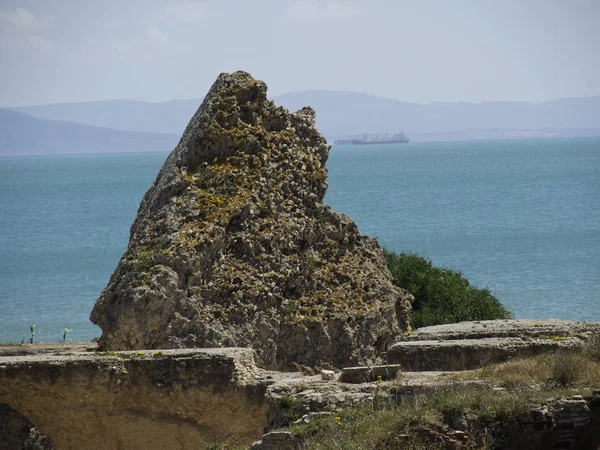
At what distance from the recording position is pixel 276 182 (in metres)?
16.7

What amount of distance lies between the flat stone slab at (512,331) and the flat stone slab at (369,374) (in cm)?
247

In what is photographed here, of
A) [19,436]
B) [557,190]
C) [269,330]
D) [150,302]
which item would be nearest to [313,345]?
[269,330]

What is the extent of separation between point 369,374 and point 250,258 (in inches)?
150

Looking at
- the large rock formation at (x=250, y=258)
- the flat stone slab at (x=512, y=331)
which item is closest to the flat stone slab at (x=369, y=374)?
the flat stone slab at (x=512, y=331)

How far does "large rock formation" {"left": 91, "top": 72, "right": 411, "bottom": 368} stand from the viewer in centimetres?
1512

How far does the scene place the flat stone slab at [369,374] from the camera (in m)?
12.4

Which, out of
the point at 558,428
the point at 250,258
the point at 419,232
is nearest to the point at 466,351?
the point at 558,428

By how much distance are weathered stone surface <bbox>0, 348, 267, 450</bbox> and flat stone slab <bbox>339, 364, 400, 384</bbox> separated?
1243mm

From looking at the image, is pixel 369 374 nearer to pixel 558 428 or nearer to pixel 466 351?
pixel 466 351

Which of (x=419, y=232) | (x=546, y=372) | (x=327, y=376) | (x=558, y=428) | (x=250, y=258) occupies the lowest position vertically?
(x=419, y=232)

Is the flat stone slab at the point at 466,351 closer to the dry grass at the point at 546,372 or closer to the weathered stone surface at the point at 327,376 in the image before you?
the dry grass at the point at 546,372

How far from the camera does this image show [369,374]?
12.5 metres

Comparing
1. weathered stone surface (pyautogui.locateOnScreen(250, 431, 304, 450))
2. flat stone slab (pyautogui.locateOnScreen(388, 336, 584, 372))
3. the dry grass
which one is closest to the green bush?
flat stone slab (pyautogui.locateOnScreen(388, 336, 584, 372))

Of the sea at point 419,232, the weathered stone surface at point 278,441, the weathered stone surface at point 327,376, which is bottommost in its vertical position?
the sea at point 419,232
